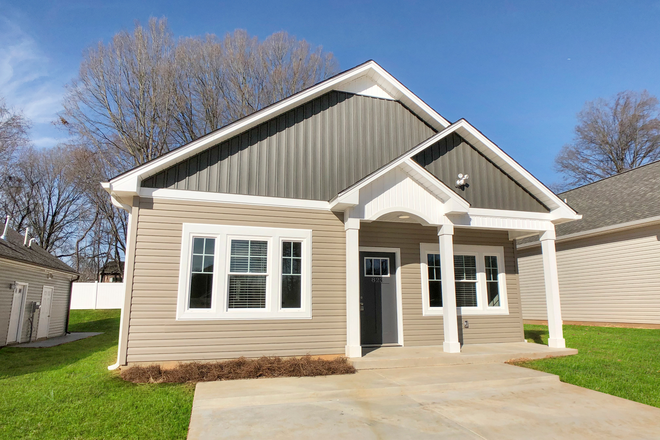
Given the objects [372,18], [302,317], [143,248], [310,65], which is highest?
[310,65]

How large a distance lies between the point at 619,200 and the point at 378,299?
11.2 m

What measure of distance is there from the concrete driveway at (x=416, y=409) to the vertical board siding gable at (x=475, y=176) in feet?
13.5

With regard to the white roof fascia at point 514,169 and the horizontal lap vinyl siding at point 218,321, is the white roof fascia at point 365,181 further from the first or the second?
the white roof fascia at point 514,169

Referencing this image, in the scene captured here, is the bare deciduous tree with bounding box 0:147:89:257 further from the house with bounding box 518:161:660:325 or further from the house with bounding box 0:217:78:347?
the house with bounding box 518:161:660:325

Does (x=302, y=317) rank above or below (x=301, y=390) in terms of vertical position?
above

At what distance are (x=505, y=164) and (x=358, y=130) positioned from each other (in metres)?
3.60

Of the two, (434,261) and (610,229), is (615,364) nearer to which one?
(434,261)

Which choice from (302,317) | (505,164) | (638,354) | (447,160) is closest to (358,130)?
(447,160)

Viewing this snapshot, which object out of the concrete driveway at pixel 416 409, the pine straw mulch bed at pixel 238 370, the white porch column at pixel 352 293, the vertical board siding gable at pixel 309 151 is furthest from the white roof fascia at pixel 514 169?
the pine straw mulch bed at pixel 238 370

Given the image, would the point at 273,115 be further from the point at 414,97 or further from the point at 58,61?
the point at 58,61

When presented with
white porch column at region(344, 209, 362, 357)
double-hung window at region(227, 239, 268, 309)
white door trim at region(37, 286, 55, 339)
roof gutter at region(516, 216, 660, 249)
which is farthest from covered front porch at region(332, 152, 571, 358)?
white door trim at region(37, 286, 55, 339)

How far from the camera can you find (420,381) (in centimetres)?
641

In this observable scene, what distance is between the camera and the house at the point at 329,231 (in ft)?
24.6

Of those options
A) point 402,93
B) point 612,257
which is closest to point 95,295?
point 402,93
